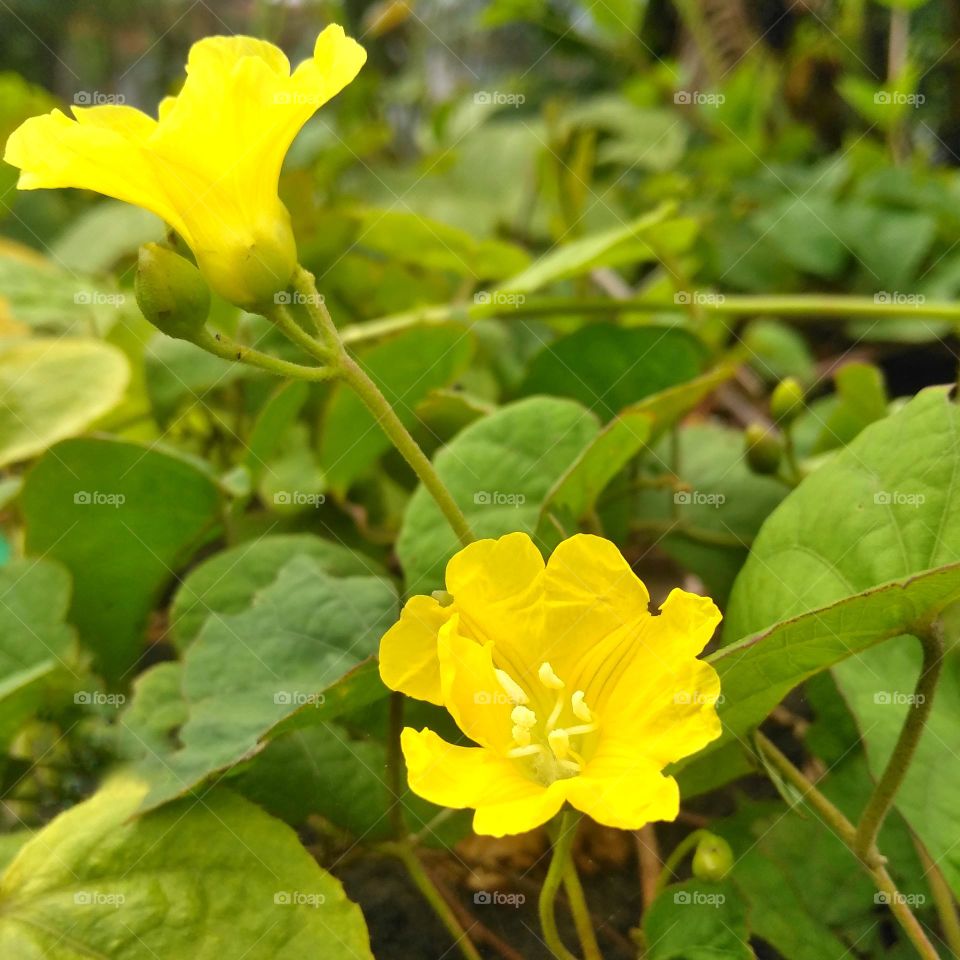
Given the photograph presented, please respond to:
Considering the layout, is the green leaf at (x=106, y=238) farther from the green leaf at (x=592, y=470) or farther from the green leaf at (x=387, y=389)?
the green leaf at (x=592, y=470)

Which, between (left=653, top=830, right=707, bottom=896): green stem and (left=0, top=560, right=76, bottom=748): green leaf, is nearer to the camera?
(left=653, top=830, right=707, bottom=896): green stem

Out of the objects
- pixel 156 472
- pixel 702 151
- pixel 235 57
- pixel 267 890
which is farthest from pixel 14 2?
pixel 267 890

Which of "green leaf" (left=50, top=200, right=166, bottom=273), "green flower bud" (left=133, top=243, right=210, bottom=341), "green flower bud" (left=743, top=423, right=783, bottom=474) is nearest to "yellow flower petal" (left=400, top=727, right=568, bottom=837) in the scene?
"green flower bud" (left=133, top=243, right=210, bottom=341)

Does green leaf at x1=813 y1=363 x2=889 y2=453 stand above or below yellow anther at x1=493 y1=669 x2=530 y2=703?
below

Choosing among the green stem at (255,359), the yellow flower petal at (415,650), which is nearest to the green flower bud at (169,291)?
the green stem at (255,359)

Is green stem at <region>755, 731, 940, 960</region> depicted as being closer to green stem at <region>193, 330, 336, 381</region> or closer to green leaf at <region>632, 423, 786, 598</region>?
green leaf at <region>632, 423, 786, 598</region>

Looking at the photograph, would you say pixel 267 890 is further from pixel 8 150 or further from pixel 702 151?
pixel 702 151
